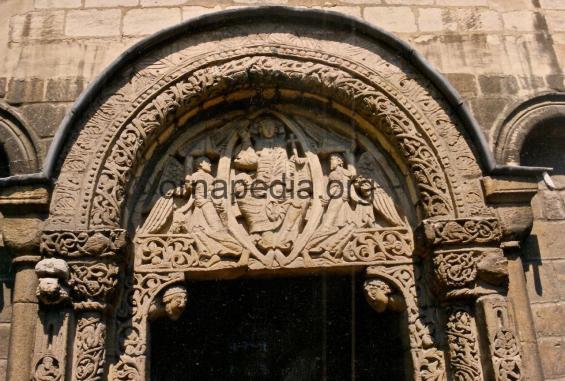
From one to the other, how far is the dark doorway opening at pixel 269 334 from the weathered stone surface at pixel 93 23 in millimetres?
2763

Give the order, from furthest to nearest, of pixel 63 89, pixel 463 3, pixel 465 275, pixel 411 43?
pixel 463 3
pixel 411 43
pixel 63 89
pixel 465 275

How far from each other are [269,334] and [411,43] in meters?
3.62

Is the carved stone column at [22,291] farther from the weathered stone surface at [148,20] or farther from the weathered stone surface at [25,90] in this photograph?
the weathered stone surface at [148,20]

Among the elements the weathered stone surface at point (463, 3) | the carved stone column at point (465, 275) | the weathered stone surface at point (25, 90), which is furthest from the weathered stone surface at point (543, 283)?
the weathered stone surface at point (25, 90)

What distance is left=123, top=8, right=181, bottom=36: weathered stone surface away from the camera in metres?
5.91

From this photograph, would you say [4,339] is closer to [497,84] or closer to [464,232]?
[464,232]

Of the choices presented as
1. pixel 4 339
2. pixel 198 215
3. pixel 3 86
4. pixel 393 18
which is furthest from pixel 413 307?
pixel 3 86

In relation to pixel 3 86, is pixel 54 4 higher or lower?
higher

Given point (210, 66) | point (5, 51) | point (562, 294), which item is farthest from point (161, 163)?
point (562, 294)

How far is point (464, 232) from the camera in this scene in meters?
5.13

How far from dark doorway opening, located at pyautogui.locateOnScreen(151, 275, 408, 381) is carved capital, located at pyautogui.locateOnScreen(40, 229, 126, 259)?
1.93 metres

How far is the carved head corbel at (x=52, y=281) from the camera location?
471 centimetres

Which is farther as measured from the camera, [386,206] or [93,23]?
[93,23]

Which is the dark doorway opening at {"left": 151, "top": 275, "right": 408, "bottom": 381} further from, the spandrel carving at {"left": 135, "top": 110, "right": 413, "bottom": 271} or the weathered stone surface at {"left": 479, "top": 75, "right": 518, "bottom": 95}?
the weathered stone surface at {"left": 479, "top": 75, "right": 518, "bottom": 95}
